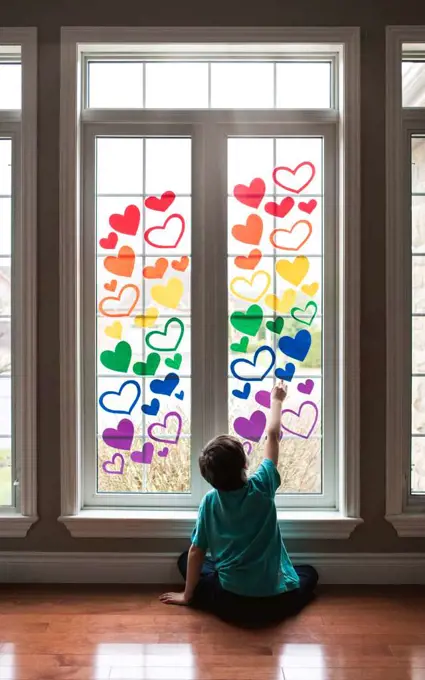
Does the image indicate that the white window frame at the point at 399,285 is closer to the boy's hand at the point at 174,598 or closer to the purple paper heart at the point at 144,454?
the boy's hand at the point at 174,598

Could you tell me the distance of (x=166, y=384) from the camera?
277 cm

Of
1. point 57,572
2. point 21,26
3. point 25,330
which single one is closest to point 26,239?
point 25,330

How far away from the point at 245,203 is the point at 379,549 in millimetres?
1658

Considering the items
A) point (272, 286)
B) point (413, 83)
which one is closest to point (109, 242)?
point (272, 286)

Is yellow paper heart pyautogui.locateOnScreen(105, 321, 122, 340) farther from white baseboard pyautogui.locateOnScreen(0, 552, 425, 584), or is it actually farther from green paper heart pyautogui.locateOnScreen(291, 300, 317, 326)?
white baseboard pyautogui.locateOnScreen(0, 552, 425, 584)

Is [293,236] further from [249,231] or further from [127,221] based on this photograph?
[127,221]

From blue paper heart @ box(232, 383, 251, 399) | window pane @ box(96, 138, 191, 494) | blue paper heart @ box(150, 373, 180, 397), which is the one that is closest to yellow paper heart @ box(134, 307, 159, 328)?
window pane @ box(96, 138, 191, 494)

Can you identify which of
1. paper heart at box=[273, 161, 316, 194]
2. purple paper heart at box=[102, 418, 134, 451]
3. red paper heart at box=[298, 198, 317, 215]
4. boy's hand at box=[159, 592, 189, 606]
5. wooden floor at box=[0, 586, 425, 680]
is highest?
paper heart at box=[273, 161, 316, 194]

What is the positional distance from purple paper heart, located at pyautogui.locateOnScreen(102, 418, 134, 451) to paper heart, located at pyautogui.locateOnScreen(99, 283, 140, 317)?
488 mm

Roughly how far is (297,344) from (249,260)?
0.44 m

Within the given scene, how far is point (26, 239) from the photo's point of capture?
267cm

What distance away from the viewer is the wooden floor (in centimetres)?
202

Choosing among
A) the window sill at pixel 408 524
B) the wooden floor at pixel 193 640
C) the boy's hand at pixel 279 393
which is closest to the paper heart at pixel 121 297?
the boy's hand at pixel 279 393

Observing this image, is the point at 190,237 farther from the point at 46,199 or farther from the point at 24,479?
the point at 24,479
